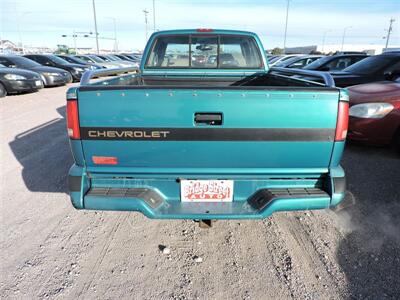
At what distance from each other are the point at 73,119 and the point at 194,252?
1.56m

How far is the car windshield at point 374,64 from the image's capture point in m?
6.65

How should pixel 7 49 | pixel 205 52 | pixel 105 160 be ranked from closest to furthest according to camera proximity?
pixel 105 160
pixel 205 52
pixel 7 49

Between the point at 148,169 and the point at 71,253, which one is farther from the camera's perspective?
the point at 71,253

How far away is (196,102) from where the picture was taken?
80.7 inches

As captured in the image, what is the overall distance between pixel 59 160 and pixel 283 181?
3.74 m

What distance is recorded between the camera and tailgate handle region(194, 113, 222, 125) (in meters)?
2.08

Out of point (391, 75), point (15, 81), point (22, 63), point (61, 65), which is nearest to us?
point (391, 75)

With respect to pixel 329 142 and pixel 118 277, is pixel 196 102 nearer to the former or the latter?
pixel 329 142

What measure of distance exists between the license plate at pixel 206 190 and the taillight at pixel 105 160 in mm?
560

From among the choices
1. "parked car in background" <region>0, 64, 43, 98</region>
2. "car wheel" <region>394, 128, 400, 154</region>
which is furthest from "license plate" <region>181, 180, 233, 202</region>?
"parked car in background" <region>0, 64, 43, 98</region>

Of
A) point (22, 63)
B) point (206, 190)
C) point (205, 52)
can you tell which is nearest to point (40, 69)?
point (22, 63)

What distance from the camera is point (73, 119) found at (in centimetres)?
209

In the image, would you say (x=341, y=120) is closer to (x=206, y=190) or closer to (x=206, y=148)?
(x=206, y=148)

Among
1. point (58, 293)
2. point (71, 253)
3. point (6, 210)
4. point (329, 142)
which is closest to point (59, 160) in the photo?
point (6, 210)
